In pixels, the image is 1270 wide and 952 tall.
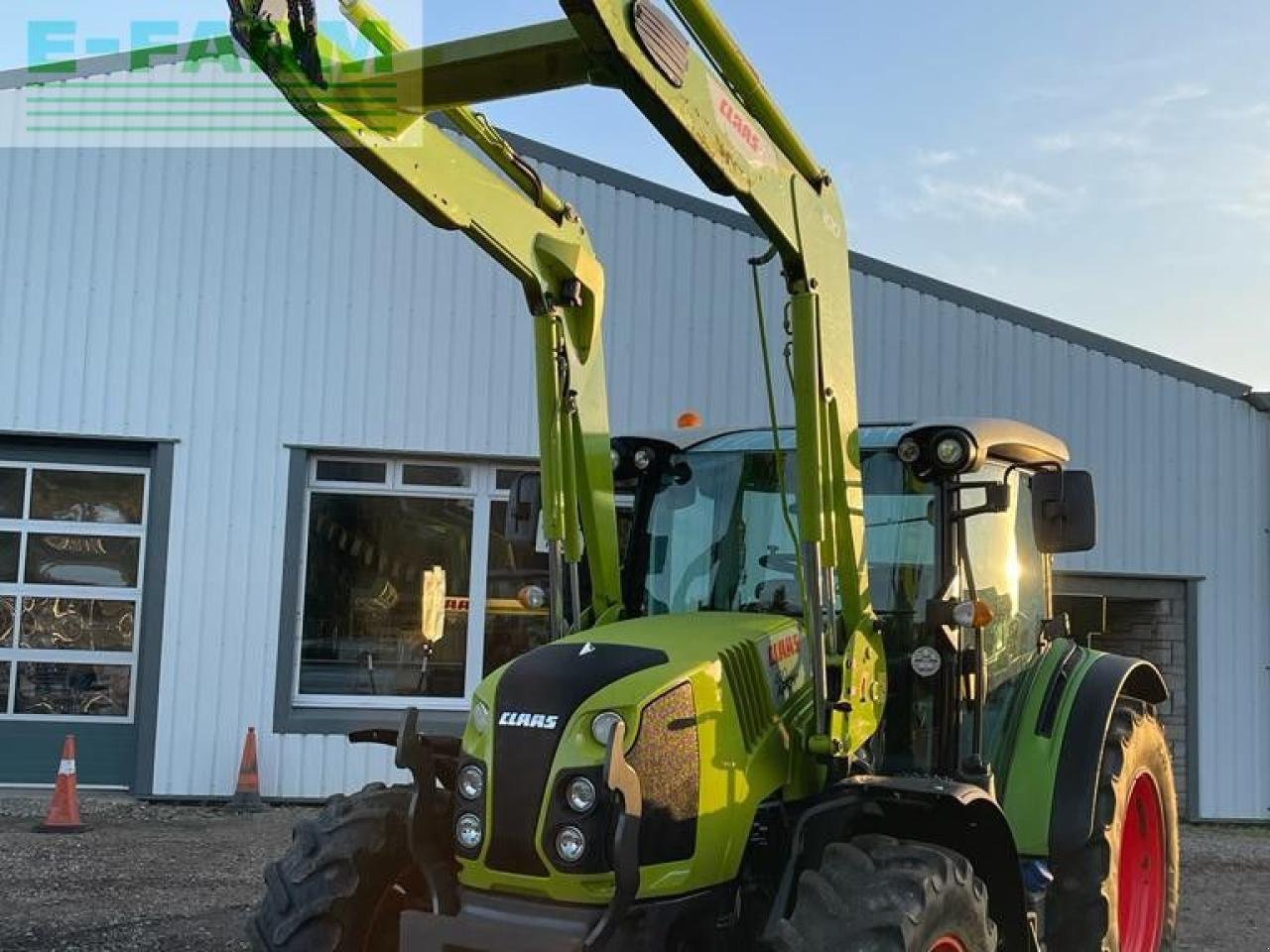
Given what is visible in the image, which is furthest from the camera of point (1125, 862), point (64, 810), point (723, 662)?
point (64, 810)

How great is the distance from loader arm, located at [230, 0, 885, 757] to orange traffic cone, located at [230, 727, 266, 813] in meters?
6.34

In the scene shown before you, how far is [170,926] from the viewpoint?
6484 mm

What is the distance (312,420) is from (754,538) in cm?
680

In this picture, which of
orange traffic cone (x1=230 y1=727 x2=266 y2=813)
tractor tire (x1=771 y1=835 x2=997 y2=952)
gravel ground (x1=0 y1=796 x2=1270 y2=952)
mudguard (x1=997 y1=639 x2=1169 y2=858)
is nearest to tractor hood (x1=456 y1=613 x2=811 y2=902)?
tractor tire (x1=771 y1=835 x2=997 y2=952)

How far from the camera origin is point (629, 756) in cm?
355

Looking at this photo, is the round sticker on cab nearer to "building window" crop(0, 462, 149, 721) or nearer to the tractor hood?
the tractor hood

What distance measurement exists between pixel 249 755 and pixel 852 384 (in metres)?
7.37

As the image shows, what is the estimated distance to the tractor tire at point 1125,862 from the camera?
462cm

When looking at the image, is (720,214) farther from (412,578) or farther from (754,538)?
(754,538)

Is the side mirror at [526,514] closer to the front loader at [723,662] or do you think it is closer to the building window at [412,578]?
the front loader at [723,662]

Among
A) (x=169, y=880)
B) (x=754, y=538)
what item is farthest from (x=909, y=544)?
(x=169, y=880)

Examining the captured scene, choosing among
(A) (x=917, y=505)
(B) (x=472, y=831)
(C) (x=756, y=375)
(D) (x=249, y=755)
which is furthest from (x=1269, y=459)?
(B) (x=472, y=831)

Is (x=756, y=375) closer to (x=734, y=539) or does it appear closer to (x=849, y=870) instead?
(x=734, y=539)

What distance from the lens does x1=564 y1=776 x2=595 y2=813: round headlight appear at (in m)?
3.53
